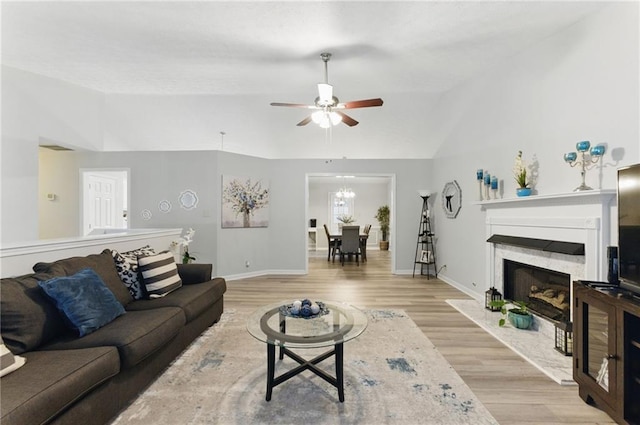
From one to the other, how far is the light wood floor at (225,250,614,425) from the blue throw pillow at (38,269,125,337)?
192cm

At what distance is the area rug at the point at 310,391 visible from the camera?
1789 millimetres

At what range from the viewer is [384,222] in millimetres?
9891

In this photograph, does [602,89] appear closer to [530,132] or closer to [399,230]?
[530,132]

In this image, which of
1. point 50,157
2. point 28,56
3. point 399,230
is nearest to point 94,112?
point 50,157

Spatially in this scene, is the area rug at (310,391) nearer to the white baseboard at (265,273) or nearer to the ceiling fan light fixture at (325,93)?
the ceiling fan light fixture at (325,93)

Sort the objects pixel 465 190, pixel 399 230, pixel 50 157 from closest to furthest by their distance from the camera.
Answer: pixel 465 190, pixel 50 157, pixel 399 230

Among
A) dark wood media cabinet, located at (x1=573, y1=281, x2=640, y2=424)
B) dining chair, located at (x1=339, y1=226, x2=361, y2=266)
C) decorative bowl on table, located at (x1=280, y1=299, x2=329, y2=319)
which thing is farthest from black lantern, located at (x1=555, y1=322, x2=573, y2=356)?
dining chair, located at (x1=339, y1=226, x2=361, y2=266)

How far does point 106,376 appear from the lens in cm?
161

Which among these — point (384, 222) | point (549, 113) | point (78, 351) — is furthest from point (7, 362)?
point (384, 222)

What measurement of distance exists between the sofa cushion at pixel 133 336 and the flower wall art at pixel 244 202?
3251mm

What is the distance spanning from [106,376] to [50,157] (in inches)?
227

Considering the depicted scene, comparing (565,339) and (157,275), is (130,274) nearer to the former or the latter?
(157,275)

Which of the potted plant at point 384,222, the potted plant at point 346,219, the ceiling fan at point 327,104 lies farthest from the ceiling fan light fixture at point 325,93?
the potted plant at point 384,222

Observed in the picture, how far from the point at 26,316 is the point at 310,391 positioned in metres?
1.85
